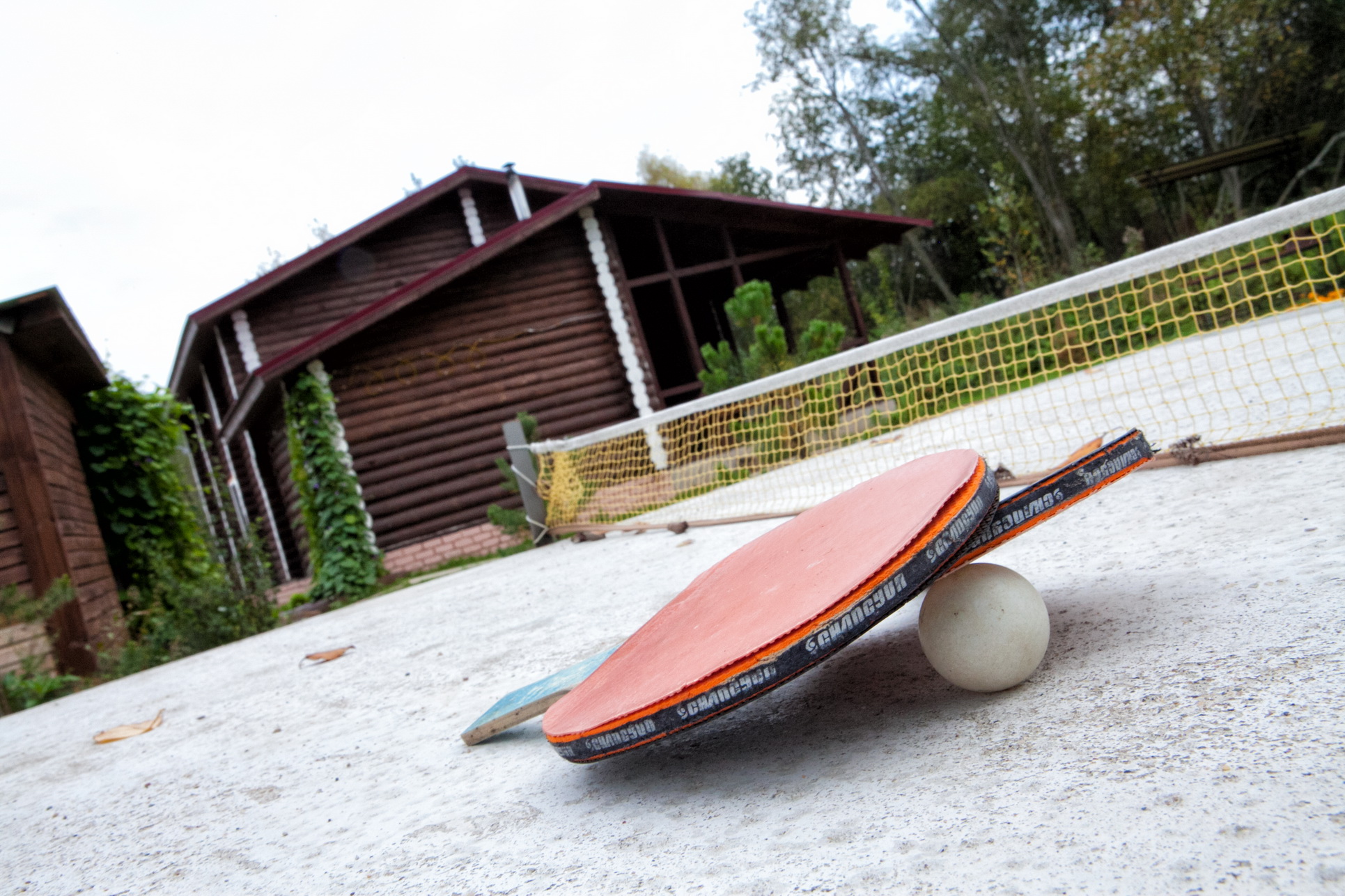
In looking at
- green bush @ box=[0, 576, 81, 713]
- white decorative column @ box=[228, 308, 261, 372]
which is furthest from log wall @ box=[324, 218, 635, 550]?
green bush @ box=[0, 576, 81, 713]

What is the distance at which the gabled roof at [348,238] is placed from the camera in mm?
13984

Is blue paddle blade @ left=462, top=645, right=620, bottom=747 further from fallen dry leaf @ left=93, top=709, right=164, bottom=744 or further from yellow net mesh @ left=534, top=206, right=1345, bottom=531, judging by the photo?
yellow net mesh @ left=534, top=206, right=1345, bottom=531

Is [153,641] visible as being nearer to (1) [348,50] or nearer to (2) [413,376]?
(2) [413,376]

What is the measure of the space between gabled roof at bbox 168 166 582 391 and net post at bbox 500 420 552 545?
7243 mm

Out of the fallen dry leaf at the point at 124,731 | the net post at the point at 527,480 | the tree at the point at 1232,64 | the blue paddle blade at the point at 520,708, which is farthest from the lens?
the tree at the point at 1232,64

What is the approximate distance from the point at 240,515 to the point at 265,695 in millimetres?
15677

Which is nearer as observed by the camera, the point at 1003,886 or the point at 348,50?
the point at 1003,886

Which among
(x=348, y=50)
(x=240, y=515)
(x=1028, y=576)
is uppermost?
(x=348, y=50)

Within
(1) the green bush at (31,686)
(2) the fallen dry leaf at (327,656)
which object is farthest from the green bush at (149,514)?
(2) the fallen dry leaf at (327,656)

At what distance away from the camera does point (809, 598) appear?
76.1 inches

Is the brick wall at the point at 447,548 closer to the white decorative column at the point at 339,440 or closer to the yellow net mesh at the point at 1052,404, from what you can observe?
the white decorative column at the point at 339,440

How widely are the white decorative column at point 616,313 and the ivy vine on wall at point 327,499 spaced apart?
4.34m

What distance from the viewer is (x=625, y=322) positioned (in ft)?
41.7

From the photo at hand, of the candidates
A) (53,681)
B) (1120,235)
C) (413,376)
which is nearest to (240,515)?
(413,376)
